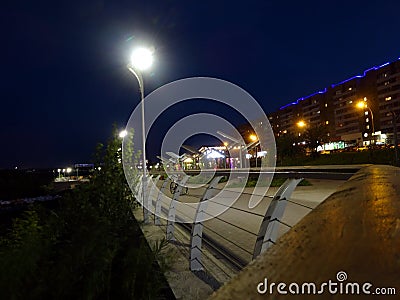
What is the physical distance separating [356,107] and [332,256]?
101 metres

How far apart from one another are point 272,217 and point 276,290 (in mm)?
2132

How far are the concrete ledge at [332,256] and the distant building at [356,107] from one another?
76.4 m

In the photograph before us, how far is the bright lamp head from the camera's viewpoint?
1127 centimetres

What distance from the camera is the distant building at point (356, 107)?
92.3 m

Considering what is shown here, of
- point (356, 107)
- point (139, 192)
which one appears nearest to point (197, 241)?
point (139, 192)

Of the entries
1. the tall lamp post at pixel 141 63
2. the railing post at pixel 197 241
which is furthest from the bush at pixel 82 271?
the tall lamp post at pixel 141 63

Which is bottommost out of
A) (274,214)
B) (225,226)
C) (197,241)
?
(225,226)

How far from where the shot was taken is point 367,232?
3.37 ft

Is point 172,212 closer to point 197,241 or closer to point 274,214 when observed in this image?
point 197,241

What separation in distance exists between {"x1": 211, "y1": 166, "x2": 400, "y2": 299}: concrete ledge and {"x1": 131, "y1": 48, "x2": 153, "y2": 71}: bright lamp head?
1063 cm

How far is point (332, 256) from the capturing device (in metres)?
0.92

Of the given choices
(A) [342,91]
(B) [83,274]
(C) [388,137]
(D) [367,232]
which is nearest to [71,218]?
(B) [83,274]

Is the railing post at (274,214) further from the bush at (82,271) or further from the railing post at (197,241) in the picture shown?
the railing post at (197,241)

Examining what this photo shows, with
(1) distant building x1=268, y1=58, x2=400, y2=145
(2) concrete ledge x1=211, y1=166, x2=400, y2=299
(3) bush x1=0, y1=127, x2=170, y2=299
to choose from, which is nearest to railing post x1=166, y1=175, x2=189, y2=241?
(3) bush x1=0, y1=127, x2=170, y2=299
